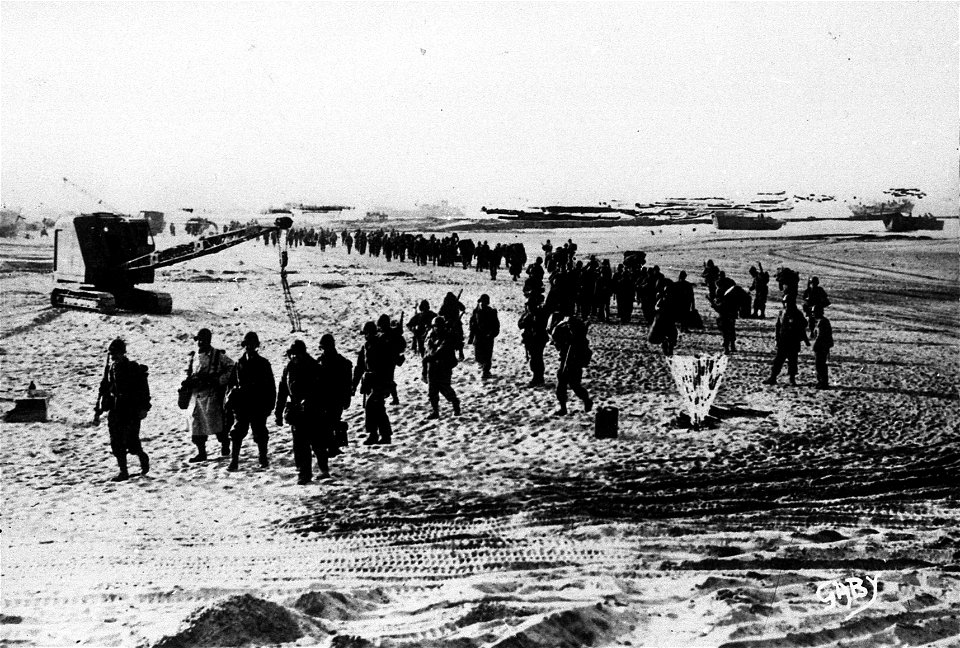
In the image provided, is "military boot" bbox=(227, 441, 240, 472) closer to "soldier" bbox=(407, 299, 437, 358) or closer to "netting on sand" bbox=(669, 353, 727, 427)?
"soldier" bbox=(407, 299, 437, 358)

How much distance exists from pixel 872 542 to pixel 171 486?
6581 mm

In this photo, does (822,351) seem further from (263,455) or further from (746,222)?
(746,222)

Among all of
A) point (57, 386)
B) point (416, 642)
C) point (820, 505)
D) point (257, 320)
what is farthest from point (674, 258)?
point (416, 642)

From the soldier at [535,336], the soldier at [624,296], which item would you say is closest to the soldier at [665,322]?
the soldier at [535,336]

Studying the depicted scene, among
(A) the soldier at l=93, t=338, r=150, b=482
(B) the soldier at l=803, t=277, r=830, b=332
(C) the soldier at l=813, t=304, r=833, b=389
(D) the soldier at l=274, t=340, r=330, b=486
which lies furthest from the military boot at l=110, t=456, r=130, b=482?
(B) the soldier at l=803, t=277, r=830, b=332

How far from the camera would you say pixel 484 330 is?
13.8 m

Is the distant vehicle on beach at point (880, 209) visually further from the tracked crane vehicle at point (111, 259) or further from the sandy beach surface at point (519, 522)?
the tracked crane vehicle at point (111, 259)

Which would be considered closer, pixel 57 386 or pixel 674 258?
pixel 57 386

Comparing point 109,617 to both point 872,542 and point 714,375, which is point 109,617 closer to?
point 872,542

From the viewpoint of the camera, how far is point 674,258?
140 ft

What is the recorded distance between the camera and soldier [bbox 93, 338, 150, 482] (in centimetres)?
909

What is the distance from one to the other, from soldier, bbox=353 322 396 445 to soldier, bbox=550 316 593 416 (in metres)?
2.22

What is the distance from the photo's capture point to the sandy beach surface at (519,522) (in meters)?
5.21
